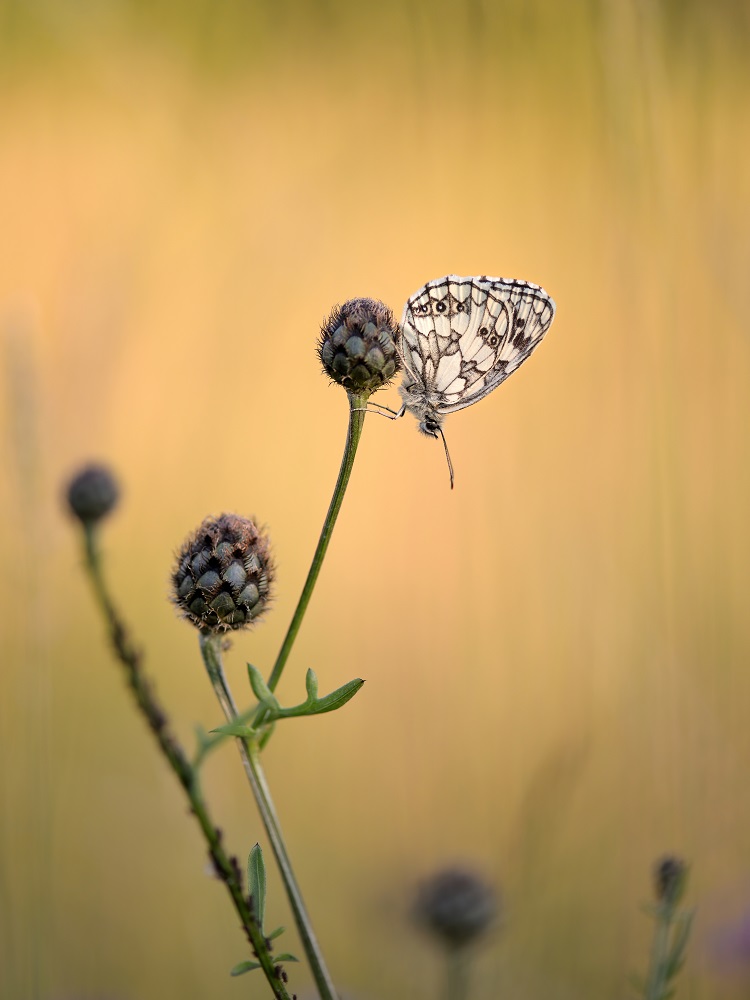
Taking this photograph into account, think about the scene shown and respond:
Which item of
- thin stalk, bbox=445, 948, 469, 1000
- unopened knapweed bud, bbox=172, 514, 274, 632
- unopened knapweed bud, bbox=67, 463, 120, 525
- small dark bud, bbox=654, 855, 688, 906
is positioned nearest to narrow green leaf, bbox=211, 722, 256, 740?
unopened knapweed bud, bbox=172, 514, 274, 632

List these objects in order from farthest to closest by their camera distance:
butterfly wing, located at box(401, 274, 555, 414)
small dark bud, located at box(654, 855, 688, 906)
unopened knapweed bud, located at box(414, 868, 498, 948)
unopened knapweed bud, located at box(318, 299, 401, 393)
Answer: unopened knapweed bud, located at box(414, 868, 498, 948) → butterfly wing, located at box(401, 274, 555, 414) → unopened knapweed bud, located at box(318, 299, 401, 393) → small dark bud, located at box(654, 855, 688, 906)

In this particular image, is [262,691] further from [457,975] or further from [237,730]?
[457,975]

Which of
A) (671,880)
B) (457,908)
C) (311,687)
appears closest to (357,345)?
(311,687)

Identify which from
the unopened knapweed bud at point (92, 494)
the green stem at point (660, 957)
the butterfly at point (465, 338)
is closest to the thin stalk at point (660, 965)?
the green stem at point (660, 957)

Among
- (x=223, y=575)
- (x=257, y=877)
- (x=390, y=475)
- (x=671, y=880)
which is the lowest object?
(x=671, y=880)

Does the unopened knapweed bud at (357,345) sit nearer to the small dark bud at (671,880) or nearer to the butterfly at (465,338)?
the butterfly at (465,338)

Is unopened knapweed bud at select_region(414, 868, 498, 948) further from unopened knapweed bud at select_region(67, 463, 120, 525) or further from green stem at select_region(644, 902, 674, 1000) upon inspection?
unopened knapweed bud at select_region(67, 463, 120, 525)
